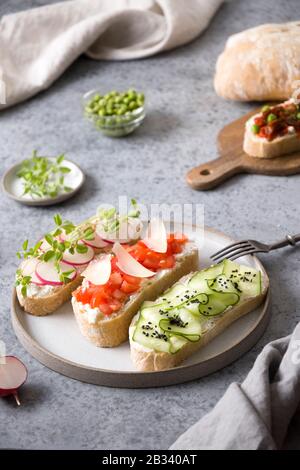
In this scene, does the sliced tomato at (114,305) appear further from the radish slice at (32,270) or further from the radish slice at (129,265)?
the radish slice at (32,270)

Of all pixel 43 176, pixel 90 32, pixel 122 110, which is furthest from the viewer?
pixel 90 32

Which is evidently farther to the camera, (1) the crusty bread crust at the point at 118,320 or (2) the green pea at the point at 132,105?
(2) the green pea at the point at 132,105

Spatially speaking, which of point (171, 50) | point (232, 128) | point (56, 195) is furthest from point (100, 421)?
point (171, 50)

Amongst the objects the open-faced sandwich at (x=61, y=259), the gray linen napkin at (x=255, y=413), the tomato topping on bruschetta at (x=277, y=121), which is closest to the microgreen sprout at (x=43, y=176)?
the open-faced sandwich at (x=61, y=259)

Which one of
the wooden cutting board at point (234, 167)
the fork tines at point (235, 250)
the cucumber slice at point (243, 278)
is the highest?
the cucumber slice at point (243, 278)

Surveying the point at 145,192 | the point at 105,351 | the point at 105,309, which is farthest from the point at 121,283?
the point at 145,192

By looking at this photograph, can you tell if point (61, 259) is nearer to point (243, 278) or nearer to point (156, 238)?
point (156, 238)
